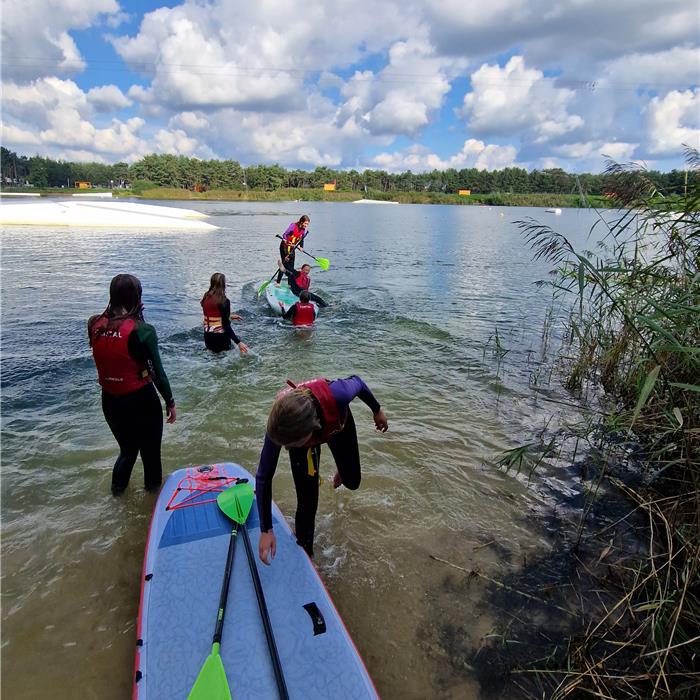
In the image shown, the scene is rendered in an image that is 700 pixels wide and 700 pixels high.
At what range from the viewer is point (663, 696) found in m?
2.22

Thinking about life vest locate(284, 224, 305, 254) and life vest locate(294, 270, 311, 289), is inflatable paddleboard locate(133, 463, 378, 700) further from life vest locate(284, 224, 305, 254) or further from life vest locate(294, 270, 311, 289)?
life vest locate(284, 224, 305, 254)

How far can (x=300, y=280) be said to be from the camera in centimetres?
1105

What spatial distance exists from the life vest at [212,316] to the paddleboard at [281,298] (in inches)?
151

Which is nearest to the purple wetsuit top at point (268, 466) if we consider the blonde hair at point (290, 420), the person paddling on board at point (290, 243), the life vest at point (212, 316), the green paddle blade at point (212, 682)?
the blonde hair at point (290, 420)

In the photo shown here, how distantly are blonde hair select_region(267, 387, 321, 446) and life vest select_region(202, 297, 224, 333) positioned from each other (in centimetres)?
459

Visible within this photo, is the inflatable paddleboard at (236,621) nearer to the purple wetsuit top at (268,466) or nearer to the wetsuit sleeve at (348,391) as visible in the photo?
the purple wetsuit top at (268,466)

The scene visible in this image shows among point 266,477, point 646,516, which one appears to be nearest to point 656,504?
point 646,516

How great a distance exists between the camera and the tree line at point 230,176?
9488 centimetres

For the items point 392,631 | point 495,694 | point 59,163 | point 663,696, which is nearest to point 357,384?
point 392,631

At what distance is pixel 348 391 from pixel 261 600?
136cm

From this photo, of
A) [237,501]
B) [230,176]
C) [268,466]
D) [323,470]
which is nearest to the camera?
[268,466]

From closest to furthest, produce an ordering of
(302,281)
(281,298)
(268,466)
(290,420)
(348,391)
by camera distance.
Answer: (290,420) → (268,466) → (348,391) → (302,281) → (281,298)

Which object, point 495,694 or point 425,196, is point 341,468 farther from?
point 425,196

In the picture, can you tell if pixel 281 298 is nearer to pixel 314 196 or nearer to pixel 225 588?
pixel 225 588
